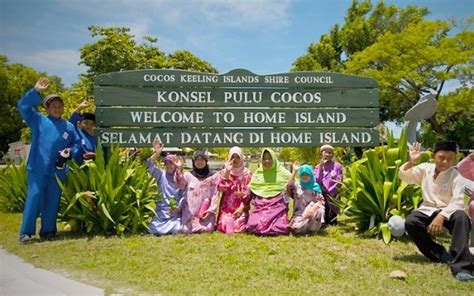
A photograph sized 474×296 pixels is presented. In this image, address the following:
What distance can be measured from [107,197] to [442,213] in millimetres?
3962

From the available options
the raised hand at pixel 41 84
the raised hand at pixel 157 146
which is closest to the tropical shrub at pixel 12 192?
the raised hand at pixel 41 84

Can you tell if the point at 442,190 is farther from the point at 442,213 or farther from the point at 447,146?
the point at 447,146

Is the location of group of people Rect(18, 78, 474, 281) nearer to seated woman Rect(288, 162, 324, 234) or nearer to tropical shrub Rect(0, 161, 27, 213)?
seated woman Rect(288, 162, 324, 234)

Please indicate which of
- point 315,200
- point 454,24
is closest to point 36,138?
point 315,200

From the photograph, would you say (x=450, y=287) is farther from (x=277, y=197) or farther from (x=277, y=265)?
(x=277, y=197)

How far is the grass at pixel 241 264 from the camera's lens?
3.70m

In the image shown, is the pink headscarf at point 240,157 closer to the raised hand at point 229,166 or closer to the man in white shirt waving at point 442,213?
the raised hand at point 229,166

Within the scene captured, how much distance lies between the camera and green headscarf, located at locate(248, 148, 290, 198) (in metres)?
5.97

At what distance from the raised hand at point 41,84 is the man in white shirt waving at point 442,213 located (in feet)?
15.0

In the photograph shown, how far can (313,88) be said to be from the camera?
269 inches

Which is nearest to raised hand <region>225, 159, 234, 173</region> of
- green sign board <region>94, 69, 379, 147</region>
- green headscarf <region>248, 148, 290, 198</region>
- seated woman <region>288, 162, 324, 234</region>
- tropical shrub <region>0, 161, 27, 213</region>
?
green headscarf <region>248, 148, 290, 198</region>

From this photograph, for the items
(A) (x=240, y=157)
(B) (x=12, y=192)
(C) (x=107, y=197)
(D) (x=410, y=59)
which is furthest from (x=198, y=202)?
(D) (x=410, y=59)

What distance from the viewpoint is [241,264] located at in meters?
4.38

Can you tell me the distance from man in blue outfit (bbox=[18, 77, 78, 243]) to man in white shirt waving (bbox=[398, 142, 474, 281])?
4.36 meters
